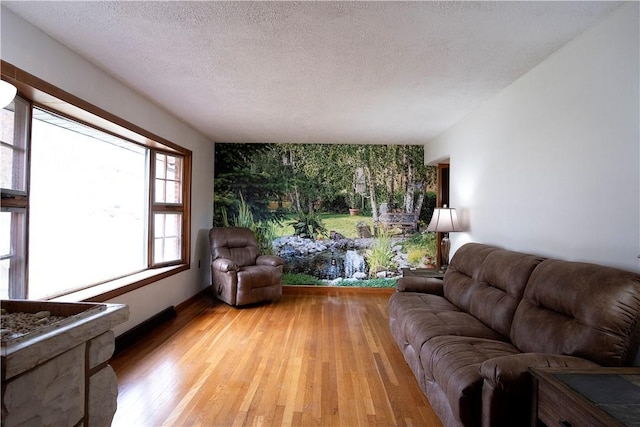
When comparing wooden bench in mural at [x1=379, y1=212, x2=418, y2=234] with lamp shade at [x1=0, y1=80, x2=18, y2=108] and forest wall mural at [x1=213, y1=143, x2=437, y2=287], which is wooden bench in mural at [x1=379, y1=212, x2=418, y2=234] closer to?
forest wall mural at [x1=213, y1=143, x2=437, y2=287]

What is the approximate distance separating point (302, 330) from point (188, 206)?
7.57 ft

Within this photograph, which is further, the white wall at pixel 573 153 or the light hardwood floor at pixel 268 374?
the light hardwood floor at pixel 268 374

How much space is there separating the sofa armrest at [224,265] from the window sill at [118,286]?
1.91 ft

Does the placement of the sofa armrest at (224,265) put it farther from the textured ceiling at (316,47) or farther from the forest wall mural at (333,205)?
the textured ceiling at (316,47)

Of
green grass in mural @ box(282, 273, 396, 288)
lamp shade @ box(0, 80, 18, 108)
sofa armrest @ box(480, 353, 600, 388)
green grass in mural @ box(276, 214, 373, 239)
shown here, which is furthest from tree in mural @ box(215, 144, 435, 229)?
lamp shade @ box(0, 80, 18, 108)

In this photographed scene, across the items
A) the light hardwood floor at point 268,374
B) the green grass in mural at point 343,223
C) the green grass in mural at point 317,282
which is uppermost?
the green grass in mural at point 343,223

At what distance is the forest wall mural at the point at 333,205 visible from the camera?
18.0ft

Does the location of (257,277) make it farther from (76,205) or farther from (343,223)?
(76,205)

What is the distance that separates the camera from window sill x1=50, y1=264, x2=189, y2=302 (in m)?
2.68

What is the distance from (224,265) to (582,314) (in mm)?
3856

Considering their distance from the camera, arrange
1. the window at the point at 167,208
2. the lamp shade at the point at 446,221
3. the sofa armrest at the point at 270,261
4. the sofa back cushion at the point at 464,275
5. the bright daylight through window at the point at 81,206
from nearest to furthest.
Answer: the bright daylight through window at the point at 81,206, the sofa back cushion at the point at 464,275, the lamp shade at the point at 446,221, the window at the point at 167,208, the sofa armrest at the point at 270,261

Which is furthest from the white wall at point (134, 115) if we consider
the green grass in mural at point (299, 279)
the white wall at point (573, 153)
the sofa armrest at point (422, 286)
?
the white wall at point (573, 153)

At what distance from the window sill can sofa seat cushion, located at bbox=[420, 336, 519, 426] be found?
2553mm

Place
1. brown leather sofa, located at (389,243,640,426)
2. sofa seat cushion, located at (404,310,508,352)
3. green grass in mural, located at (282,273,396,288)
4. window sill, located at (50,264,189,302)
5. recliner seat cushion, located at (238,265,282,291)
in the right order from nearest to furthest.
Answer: brown leather sofa, located at (389,243,640,426), sofa seat cushion, located at (404,310,508,352), window sill, located at (50,264,189,302), recliner seat cushion, located at (238,265,282,291), green grass in mural, located at (282,273,396,288)
